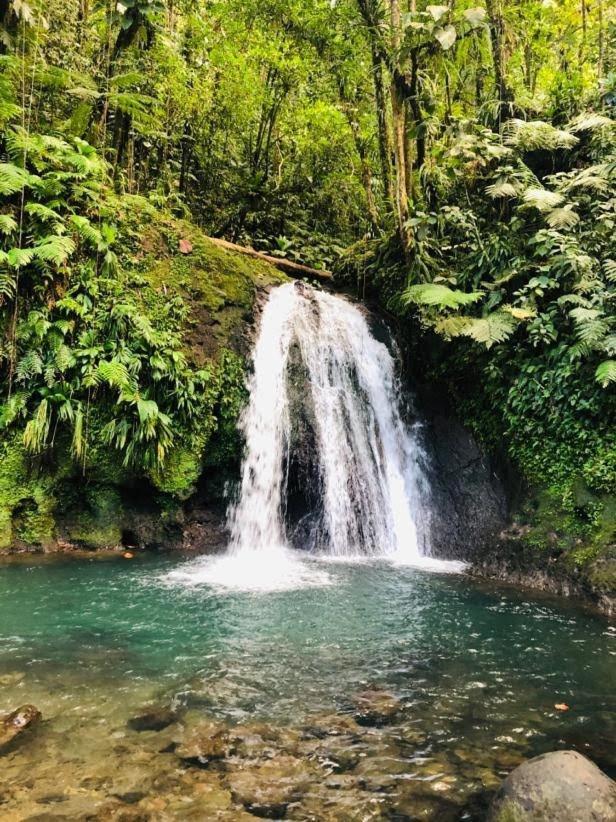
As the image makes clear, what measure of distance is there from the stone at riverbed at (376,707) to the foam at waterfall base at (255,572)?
2684 mm

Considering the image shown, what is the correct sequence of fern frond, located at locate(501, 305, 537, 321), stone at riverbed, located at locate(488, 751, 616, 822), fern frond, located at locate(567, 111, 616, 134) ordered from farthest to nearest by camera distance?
fern frond, located at locate(567, 111, 616, 134) < fern frond, located at locate(501, 305, 537, 321) < stone at riverbed, located at locate(488, 751, 616, 822)

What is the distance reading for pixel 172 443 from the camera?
27.9ft

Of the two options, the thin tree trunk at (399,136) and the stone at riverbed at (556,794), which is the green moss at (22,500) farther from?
the stone at riverbed at (556,794)

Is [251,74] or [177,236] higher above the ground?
[251,74]

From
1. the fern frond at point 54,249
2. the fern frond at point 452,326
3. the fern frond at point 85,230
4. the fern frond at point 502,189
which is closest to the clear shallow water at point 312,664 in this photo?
the fern frond at point 452,326

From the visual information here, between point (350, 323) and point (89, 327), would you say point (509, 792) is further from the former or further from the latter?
point (350, 323)

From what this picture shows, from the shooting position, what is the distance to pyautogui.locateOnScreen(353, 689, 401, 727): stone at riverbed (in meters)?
3.86

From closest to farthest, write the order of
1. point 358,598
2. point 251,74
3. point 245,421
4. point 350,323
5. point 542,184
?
point 358,598
point 245,421
point 542,184
point 350,323
point 251,74

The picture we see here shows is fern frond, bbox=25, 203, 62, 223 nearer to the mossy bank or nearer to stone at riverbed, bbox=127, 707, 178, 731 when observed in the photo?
the mossy bank

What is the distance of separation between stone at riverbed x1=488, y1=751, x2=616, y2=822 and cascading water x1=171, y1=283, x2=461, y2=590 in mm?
5463

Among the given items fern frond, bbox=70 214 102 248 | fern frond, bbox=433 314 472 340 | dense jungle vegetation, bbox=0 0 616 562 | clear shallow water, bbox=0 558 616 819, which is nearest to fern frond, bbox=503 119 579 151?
dense jungle vegetation, bbox=0 0 616 562

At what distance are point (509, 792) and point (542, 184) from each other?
32.1 feet

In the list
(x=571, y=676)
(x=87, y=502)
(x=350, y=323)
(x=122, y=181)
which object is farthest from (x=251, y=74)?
(x=571, y=676)

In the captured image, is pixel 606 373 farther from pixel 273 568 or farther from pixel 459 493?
pixel 273 568
